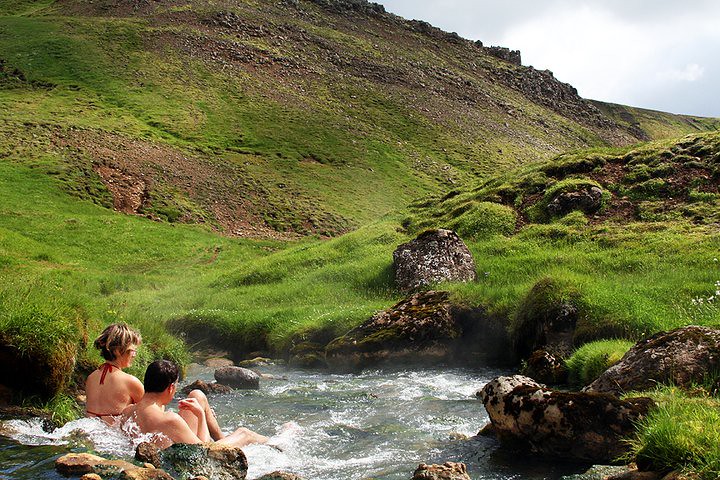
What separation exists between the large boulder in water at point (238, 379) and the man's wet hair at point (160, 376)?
6916mm

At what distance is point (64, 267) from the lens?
36594 millimetres

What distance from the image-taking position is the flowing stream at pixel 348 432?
9.56m

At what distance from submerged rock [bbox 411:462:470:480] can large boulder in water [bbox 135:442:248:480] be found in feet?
8.02

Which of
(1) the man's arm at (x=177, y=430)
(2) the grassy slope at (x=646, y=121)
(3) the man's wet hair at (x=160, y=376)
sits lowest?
(1) the man's arm at (x=177, y=430)

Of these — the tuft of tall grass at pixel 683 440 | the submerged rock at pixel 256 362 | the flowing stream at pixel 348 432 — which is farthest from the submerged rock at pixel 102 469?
the submerged rock at pixel 256 362

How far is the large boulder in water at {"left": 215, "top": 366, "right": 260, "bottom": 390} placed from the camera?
675 inches

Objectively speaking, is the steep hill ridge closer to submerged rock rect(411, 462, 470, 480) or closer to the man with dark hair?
the man with dark hair

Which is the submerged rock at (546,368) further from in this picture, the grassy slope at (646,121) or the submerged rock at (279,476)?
the grassy slope at (646,121)

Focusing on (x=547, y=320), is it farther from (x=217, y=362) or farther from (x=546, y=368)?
(x=217, y=362)

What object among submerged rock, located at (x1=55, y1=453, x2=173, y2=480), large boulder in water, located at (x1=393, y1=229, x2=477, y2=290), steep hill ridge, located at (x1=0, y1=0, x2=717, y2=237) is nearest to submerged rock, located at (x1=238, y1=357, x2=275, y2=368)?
large boulder in water, located at (x1=393, y1=229, x2=477, y2=290)

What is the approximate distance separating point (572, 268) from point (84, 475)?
58.7ft

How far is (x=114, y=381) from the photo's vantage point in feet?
35.3

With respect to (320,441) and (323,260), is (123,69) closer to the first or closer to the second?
(323,260)

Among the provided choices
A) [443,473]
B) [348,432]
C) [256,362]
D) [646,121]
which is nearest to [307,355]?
[256,362]
